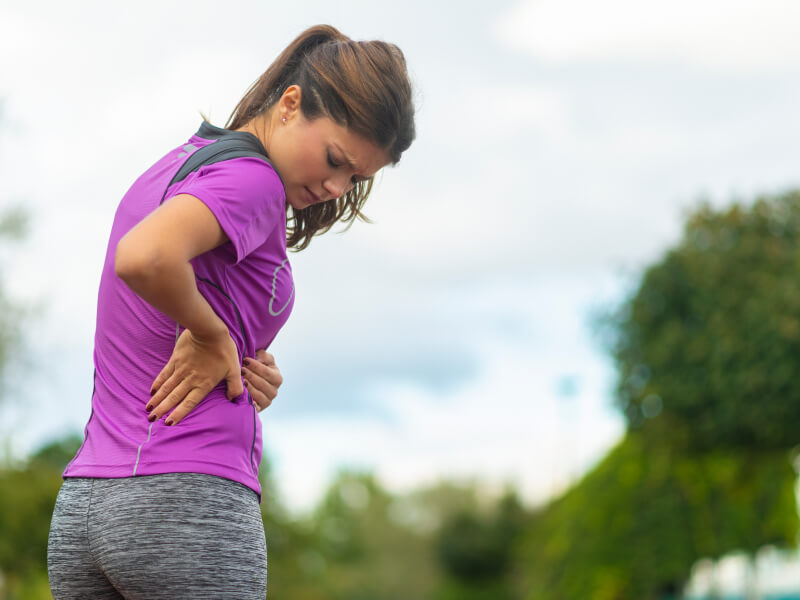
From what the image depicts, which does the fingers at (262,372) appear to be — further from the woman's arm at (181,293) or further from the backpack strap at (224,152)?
the backpack strap at (224,152)

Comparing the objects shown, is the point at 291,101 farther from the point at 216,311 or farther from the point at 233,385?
the point at 233,385

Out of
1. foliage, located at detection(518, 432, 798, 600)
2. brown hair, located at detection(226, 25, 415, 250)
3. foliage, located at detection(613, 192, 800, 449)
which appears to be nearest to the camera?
brown hair, located at detection(226, 25, 415, 250)

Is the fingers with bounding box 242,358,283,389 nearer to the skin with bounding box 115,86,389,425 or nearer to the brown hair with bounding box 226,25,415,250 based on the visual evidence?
the skin with bounding box 115,86,389,425

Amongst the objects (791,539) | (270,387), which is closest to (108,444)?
(270,387)

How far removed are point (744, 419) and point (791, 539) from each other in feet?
19.8

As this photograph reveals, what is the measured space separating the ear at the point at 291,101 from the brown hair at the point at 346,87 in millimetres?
11

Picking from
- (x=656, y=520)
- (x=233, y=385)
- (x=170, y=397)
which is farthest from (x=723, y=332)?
(x=170, y=397)

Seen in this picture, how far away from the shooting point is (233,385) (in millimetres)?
1768

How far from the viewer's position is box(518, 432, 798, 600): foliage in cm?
2025

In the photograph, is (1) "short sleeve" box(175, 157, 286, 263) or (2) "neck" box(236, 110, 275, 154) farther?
(2) "neck" box(236, 110, 275, 154)

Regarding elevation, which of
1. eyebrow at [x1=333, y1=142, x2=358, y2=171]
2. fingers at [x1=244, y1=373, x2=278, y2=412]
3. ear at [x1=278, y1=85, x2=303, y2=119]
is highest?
ear at [x1=278, y1=85, x2=303, y2=119]

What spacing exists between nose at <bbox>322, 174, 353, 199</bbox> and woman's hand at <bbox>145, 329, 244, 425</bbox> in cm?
41

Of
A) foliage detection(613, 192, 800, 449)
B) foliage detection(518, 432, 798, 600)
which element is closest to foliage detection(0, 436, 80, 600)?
foliage detection(613, 192, 800, 449)

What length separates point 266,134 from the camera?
1949mm
